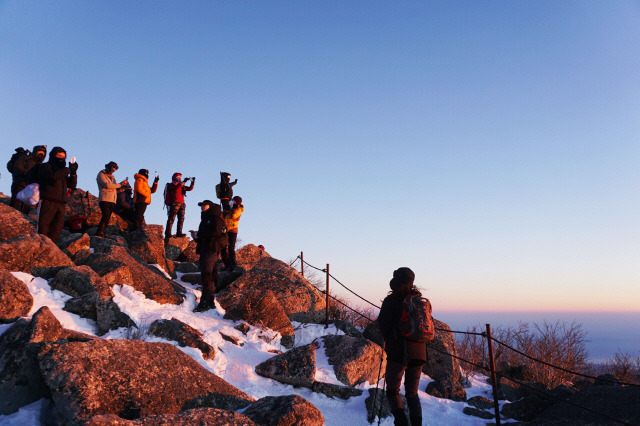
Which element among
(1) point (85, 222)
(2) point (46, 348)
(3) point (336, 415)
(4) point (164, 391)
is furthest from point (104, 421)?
(1) point (85, 222)

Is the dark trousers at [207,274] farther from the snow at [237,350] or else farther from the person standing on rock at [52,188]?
the person standing on rock at [52,188]

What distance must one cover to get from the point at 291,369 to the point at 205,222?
12.6 feet

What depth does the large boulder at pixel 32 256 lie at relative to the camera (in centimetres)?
834

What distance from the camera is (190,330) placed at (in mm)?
8156

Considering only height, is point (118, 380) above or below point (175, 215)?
below

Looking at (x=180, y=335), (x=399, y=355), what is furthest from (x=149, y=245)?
(x=399, y=355)

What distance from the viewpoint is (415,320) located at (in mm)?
5449

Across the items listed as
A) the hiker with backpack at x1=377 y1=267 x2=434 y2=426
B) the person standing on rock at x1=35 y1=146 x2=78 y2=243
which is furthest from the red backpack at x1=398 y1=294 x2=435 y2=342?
the person standing on rock at x1=35 y1=146 x2=78 y2=243

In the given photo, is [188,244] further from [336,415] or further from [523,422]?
[523,422]

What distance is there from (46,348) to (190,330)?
9.47 ft

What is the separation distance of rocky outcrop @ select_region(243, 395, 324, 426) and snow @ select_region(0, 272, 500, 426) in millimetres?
1550

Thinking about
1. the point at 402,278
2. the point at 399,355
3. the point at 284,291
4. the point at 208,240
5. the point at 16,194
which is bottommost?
the point at 399,355

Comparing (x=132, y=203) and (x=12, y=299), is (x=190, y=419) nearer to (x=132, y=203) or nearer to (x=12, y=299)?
(x=12, y=299)

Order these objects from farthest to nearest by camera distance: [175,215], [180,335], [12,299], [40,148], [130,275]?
[175,215] → [40,148] → [130,275] → [180,335] → [12,299]
